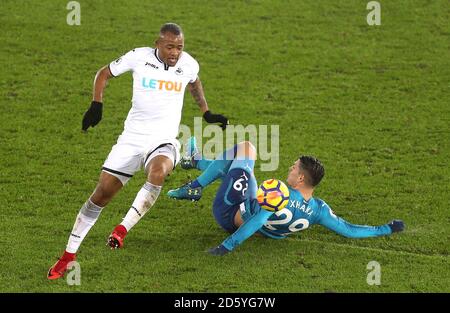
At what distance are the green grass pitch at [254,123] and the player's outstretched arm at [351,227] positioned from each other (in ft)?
0.46

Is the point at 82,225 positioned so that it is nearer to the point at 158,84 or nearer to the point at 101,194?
the point at 101,194

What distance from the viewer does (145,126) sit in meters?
10.7

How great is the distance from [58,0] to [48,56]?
102 inches

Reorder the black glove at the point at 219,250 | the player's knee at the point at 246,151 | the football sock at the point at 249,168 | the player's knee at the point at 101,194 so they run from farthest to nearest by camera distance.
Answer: the player's knee at the point at 246,151 < the football sock at the point at 249,168 < the black glove at the point at 219,250 < the player's knee at the point at 101,194

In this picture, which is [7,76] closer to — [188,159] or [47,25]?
[47,25]

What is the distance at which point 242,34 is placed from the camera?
A: 64.8ft

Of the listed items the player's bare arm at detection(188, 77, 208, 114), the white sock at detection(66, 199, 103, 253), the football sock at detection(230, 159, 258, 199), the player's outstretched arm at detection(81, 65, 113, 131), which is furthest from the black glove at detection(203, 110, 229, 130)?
the white sock at detection(66, 199, 103, 253)

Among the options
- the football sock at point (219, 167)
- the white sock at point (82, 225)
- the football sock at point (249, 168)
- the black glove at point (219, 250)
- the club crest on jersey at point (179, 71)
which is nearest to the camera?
the white sock at point (82, 225)

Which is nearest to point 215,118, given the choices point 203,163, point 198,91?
point 198,91

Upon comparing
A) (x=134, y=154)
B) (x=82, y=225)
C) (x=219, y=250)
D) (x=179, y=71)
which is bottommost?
(x=219, y=250)

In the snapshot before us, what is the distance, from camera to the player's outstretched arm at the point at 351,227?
10.9 metres

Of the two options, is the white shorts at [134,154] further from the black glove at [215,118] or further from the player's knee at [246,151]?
the player's knee at [246,151]

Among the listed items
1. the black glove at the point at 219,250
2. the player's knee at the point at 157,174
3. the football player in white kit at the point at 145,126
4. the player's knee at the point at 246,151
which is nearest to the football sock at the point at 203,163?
the player's knee at the point at 246,151

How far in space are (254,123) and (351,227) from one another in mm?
5301
